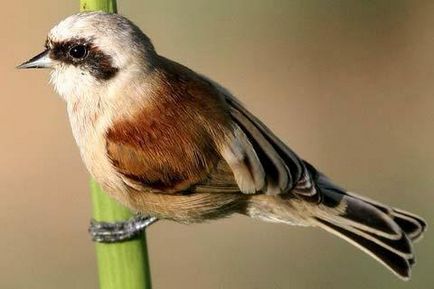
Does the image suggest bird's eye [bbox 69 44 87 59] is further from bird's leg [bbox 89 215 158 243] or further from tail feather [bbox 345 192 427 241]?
tail feather [bbox 345 192 427 241]

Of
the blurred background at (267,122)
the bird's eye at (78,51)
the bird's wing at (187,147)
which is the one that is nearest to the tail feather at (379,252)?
the bird's wing at (187,147)

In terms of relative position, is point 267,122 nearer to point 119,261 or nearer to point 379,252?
point 379,252

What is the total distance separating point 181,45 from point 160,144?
3.58 m

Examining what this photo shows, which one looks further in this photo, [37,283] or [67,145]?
[67,145]

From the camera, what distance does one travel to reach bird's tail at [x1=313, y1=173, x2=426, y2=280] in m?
3.27

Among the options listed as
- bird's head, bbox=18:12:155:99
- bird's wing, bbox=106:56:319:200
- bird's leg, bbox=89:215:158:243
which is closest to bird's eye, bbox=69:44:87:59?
bird's head, bbox=18:12:155:99

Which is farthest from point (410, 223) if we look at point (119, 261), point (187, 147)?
point (119, 261)

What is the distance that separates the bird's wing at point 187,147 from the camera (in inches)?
121

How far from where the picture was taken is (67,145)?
6.71 metres

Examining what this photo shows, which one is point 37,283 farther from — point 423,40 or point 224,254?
point 423,40

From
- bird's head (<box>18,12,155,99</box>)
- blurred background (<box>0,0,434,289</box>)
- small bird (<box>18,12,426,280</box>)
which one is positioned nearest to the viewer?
bird's head (<box>18,12,155,99</box>)

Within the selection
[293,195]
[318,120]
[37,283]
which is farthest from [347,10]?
[293,195]

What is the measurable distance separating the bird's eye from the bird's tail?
88cm

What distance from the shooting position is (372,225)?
11.1ft
